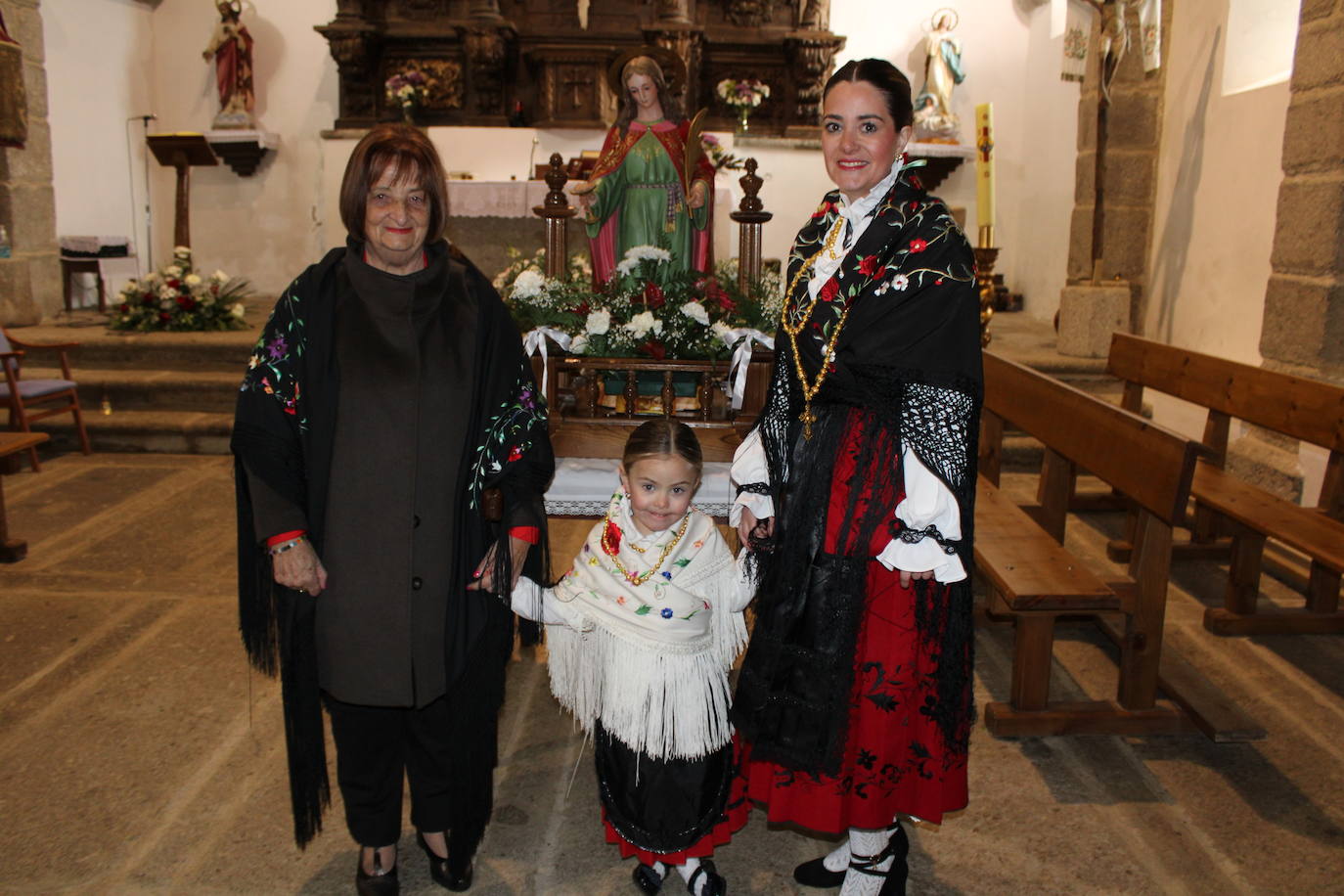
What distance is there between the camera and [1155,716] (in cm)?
338

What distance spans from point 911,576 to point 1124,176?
270 inches

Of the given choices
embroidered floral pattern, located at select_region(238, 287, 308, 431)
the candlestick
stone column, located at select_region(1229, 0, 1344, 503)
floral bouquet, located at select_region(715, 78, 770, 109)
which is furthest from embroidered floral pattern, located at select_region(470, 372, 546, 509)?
floral bouquet, located at select_region(715, 78, 770, 109)

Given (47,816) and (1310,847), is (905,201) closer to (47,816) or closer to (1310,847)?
(1310,847)

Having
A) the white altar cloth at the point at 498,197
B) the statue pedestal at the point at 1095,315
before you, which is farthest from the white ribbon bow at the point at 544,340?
the statue pedestal at the point at 1095,315

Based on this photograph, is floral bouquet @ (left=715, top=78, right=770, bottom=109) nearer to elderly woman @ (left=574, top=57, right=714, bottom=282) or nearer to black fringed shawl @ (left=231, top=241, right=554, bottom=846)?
elderly woman @ (left=574, top=57, right=714, bottom=282)

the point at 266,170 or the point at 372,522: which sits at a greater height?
the point at 266,170

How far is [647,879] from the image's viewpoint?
2.54 metres

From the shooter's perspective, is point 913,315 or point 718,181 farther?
point 718,181

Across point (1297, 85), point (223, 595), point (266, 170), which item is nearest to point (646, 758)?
point (223, 595)

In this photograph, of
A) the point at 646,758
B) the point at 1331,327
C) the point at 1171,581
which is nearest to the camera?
the point at 646,758

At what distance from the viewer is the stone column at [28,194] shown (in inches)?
324

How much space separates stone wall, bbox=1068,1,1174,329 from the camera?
7.79 metres

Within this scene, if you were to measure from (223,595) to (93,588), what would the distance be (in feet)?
1.84

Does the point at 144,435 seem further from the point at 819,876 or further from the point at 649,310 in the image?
the point at 819,876
